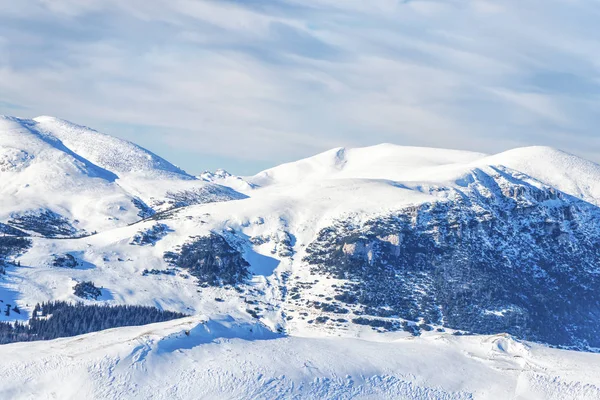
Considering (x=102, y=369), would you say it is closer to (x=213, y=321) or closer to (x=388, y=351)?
(x=213, y=321)

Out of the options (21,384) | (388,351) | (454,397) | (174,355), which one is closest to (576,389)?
(454,397)

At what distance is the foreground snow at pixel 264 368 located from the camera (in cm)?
12812

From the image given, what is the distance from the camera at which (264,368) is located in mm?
135250

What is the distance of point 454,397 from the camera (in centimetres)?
13788

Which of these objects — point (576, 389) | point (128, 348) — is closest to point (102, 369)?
point (128, 348)

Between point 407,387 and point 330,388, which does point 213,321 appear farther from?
point 407,387

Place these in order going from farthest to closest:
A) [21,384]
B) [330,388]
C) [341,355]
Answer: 1. [341,355]
2. [330,388]
3. [21,384]

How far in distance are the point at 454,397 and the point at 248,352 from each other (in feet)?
123

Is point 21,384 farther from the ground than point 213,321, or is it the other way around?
point 213,321

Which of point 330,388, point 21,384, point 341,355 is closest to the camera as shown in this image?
point 21,384

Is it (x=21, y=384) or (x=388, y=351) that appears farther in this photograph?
(x=388, y=351)

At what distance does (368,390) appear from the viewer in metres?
136

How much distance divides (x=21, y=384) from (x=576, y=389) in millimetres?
94268

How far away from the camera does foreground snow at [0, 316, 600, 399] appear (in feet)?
420
